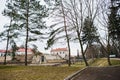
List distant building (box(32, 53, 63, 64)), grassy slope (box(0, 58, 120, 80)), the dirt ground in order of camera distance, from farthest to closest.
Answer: distant building (box(32, 53, 63, 64)) < grassy slope (box(0, 58, 120, 80)) < the dirt ground

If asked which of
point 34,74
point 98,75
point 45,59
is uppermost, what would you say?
point 45,59

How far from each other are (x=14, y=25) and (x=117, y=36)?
1882 centimetres

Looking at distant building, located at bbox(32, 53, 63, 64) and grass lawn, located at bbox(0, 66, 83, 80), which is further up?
distant building, located at bbox(32, 53, 63, 64)

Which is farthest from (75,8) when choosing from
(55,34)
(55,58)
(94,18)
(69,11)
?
(55,58)

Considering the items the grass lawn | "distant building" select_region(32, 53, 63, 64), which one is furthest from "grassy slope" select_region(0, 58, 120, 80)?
"distant building" select_region(32, 53, 63, 64)

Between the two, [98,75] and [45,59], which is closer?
[98,75]

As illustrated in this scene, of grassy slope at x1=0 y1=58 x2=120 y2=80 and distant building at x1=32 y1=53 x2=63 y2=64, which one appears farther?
distant building at x1=32 y1=53 x2=63 y2=64

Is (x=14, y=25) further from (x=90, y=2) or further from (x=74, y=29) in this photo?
(x=90, y=2)

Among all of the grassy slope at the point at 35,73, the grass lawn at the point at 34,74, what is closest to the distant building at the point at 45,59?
the grassy slope at the point at 35,73

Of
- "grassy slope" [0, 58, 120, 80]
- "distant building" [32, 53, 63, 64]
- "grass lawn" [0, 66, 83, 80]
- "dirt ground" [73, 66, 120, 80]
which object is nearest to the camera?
"dirt ground" [73, 66, 120, 80]

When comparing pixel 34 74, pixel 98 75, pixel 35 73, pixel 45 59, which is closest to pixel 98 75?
pixel 98 75

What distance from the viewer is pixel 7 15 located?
31.2 m

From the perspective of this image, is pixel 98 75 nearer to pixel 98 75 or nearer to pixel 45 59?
pixel 98 75

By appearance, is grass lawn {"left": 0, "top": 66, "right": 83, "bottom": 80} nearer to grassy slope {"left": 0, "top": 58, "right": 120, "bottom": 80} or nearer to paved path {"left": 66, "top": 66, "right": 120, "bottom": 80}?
grassy slope {"left": 0, "top": 58, "right": 120, "bottom": 80}
